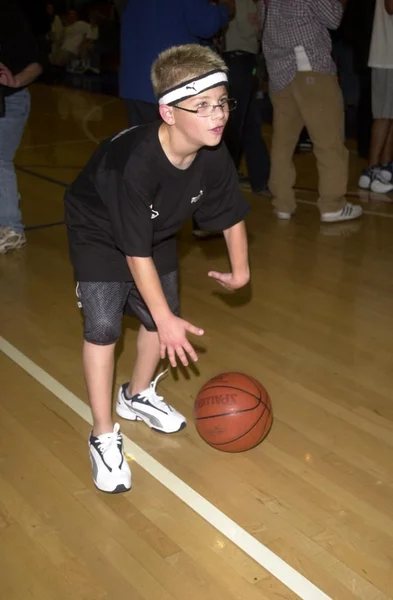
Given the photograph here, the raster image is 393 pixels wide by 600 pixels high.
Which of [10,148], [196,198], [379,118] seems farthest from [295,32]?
[196,198]

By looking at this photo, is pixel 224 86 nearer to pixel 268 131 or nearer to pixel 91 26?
pixel 268 131

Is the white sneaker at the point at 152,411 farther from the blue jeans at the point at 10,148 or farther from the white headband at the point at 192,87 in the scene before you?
the blue jeans at the point at 10,148

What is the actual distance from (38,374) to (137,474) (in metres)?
1.01

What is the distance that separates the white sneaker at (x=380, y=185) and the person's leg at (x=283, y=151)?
1061 millimetres

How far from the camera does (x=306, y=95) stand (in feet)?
18.8

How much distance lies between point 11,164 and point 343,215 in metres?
2.53

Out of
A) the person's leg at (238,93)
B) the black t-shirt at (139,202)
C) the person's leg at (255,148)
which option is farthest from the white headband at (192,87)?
the person's leg at (255,148)

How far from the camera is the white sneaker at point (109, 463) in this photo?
2.85m

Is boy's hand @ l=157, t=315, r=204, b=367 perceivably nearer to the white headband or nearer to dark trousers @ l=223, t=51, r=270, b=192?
the white headband

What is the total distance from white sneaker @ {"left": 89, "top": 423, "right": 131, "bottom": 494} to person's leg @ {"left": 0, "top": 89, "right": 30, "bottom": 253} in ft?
9.23

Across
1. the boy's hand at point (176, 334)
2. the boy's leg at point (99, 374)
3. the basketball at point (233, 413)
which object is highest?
the boy's hand at point (176, 334)

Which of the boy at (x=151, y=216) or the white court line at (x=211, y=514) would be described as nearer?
the white court line at (x=211, y=514)

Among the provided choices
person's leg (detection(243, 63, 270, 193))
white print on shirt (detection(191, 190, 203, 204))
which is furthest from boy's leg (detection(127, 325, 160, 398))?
person's leg (detection(243, 63, 270, 193))

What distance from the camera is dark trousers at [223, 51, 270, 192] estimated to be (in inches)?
238
